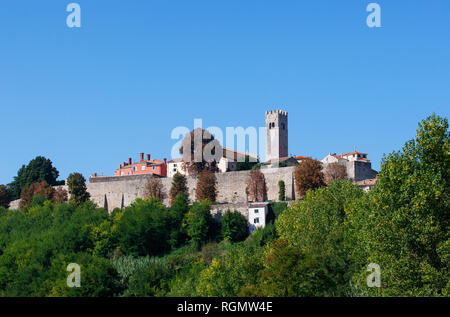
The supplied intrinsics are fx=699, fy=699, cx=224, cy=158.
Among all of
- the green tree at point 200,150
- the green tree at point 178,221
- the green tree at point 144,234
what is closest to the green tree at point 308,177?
the green tree at point 178,221

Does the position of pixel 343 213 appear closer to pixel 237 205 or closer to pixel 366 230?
pixel 366 230

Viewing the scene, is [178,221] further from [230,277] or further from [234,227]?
[230,277]

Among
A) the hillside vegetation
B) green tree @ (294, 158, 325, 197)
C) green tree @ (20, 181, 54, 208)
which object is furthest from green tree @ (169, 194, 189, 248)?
green tree @ (20, 181, 54, 208)

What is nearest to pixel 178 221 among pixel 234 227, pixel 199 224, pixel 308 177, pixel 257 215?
pixel 199 224

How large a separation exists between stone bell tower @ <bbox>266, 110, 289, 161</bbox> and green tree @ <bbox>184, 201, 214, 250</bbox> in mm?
30784

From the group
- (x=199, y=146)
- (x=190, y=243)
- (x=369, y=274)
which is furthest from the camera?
(x=199, y=146)

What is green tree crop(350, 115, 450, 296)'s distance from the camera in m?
30.2

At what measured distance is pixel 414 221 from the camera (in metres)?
Result: 31.0

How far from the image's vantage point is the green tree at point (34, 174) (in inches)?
3440

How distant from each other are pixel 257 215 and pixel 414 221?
1169 inches

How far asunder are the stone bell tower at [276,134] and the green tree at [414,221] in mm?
57851

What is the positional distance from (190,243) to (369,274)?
2967cm
